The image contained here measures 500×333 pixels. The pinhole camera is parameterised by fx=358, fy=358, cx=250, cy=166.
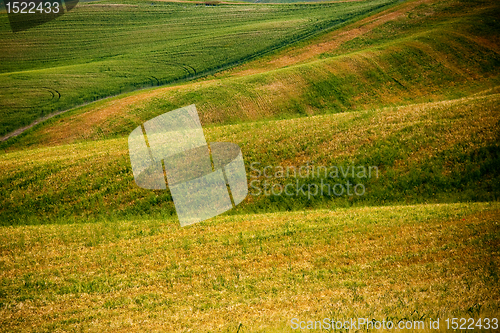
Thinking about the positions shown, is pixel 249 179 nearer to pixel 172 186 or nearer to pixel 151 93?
pixel 172 186

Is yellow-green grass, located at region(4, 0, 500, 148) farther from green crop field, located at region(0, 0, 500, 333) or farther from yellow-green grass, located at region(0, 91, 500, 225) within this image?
yellow-green grass, located at region(0, 91, 500, 225)

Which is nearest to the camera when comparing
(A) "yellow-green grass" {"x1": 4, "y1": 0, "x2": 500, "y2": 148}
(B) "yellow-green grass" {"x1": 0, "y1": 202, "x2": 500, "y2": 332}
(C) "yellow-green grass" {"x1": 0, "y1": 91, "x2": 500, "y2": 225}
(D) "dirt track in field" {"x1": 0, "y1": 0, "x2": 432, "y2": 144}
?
(B) "yellow-green grass" {"x1": 0, "y1": 202, "x2": 500, "y2": 332}

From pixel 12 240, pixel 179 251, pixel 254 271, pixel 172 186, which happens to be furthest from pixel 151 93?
pixel 254 271

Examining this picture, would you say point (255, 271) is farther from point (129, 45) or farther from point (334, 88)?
point (129, 45)

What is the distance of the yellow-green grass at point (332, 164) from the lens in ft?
61.9

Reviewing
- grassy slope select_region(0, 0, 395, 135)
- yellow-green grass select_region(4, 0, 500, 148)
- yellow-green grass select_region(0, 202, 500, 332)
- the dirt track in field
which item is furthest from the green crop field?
grassy slope select_region(0, 0, 395, 135)

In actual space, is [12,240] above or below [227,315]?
below

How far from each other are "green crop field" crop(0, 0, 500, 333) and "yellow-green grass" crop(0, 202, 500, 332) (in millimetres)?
68

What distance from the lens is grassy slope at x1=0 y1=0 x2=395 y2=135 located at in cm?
4584

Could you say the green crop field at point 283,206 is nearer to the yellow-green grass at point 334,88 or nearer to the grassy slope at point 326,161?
the grassy slope at point 326,161

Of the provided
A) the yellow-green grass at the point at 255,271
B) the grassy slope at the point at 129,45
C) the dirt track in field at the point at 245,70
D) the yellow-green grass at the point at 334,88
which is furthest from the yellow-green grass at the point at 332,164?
the grassy slope at the point at 129,45

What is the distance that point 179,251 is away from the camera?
580 inches

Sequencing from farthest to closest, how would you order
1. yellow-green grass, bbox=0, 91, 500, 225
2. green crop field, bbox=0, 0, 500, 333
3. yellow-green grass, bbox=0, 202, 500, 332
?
yellow-green grass, bbox=0, 91, 500, 225
green crop field, bbox=0, 0, 500, 333
yellow-green grass, bbox=0, 202, 500, 332

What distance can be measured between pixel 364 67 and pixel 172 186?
31027 millimetres
